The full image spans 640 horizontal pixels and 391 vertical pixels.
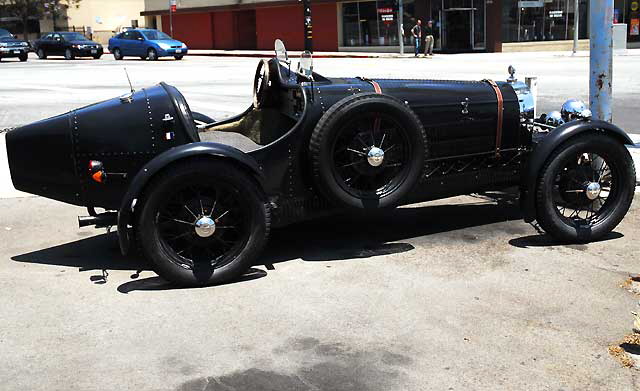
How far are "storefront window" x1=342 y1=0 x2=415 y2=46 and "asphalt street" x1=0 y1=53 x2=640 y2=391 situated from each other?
36.0m

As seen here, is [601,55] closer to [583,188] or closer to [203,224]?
[583,188]

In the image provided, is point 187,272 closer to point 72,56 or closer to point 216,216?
point 216,216

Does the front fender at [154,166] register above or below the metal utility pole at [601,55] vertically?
below

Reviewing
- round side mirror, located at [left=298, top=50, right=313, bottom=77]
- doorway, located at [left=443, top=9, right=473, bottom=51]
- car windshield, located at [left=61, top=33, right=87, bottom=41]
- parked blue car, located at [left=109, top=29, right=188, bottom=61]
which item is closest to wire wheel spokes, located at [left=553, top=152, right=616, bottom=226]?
round side mirror, located at [left=298, top=50, right=313, bottom=77]

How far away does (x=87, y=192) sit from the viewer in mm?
5219

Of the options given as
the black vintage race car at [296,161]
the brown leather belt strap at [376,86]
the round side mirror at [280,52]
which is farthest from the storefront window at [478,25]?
the brown leather belt strap at [376,86]

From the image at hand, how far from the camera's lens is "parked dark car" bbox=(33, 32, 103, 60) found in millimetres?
39906

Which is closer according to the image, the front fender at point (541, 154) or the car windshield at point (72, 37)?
the front fender at point (541, 154)

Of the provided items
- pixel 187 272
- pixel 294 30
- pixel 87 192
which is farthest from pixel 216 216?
pixel 294 30

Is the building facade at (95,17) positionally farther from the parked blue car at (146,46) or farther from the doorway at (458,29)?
the doorway at (458,29)

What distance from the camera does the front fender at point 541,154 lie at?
18.5 feet

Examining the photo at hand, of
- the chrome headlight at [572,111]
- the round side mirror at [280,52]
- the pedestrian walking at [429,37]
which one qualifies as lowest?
the chrome headlight at [572,111]

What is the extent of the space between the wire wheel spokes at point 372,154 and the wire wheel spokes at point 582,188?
1285mm

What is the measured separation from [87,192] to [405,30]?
125ft
